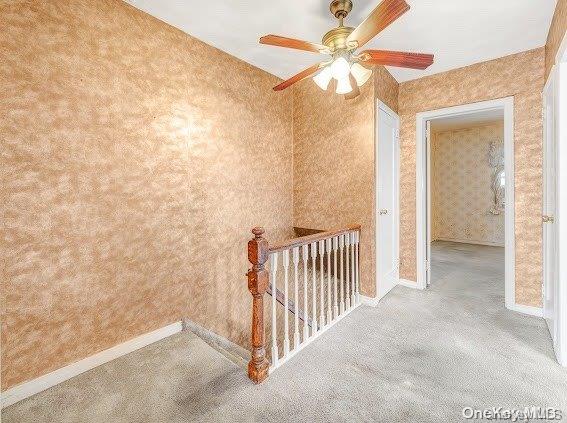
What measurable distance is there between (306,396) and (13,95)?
102 inches

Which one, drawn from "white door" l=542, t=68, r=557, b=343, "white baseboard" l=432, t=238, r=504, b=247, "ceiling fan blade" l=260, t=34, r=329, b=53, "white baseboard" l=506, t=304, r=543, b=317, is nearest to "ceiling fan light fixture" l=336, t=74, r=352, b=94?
"ceiling fan blade" l=260, t=34, r=329, b=53

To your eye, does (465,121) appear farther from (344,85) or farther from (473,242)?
(344,85)

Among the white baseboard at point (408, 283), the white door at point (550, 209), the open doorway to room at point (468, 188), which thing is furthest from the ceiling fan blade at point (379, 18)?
the open doorway to room at point (468, 188)

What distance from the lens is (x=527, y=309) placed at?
2.87 metres

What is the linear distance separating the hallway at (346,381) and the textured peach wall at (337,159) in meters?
0.97

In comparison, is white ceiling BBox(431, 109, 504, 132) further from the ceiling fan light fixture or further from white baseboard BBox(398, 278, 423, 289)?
the ceiling fan light fixture

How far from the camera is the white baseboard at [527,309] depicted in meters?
2.81

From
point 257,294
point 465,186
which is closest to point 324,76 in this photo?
point 257,294

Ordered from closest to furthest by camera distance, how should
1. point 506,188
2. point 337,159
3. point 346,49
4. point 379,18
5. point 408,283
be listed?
point 379,18 → point 346,49 → point 506,188 → point 337,159 → point 408,283

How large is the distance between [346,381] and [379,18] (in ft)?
7.18

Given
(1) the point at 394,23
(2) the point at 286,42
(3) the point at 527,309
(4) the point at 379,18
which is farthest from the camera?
(3) the point at 527,309

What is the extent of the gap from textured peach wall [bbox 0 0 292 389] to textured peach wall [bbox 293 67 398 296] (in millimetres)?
967

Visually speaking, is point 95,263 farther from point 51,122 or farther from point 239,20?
point 239,20

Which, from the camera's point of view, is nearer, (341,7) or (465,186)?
(341,7)
